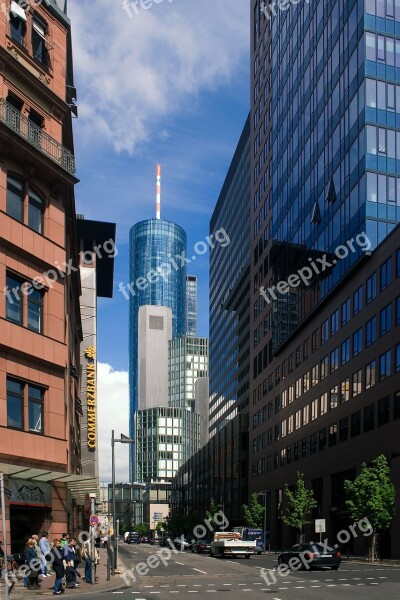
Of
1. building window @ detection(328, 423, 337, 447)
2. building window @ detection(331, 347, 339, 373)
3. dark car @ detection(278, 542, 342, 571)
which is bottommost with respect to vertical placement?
dark car @ detection(278, 542, 342, 571)

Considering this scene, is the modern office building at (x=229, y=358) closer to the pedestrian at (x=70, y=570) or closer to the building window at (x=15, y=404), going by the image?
the building window at (x=15, y=404)

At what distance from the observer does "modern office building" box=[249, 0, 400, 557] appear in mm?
62125

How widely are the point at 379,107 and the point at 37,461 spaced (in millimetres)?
44217

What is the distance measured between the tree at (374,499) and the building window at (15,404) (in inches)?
1107

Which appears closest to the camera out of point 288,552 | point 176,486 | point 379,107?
point 288,552

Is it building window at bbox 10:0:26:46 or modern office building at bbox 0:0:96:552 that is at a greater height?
building window at bbox 10:0:26:46

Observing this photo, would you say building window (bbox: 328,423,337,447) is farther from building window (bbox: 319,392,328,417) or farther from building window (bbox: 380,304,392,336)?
building window (bbox: 380,304,392,336)

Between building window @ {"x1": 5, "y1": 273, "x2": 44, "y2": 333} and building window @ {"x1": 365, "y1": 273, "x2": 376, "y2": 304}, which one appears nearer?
building window @ {"x1": 5, "y1": 273, "x2": 44, "y2": 333}

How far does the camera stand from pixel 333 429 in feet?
231

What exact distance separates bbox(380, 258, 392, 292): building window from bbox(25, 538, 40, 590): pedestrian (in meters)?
38.7

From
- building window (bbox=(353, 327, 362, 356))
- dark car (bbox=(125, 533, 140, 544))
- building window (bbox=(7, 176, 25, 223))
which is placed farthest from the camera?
dark car (bbox=(125, 533, 140, 544))

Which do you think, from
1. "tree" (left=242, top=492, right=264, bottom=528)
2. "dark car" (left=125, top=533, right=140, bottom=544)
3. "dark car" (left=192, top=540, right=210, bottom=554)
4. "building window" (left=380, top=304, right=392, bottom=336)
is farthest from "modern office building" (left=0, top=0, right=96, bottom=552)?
"dark car" (left=125, top=533, right=140, bottom=544)

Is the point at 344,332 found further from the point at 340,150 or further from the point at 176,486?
the point at 176,486

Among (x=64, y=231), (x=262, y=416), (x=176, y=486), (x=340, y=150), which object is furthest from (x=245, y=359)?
(x=64, y=231)
